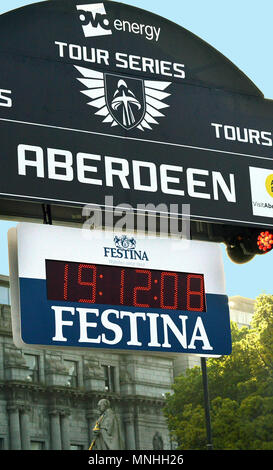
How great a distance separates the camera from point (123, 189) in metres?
11.1

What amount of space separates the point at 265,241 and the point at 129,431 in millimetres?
31644

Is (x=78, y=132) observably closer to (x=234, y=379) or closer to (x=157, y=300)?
(x=157, y=300)

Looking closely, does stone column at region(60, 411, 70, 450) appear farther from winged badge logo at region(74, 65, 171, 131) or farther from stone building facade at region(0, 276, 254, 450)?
winged badge logo at region(74, 65, 171, 131)

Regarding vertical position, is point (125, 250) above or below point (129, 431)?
below

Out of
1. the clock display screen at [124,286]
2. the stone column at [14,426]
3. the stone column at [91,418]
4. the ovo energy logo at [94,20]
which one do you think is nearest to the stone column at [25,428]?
the stone column at [14,426]

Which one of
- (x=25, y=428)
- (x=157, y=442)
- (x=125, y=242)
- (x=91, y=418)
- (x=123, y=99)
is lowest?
(x=125, y=242)

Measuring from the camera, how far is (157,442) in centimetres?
4347

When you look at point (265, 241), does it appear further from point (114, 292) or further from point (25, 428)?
point (25, 428)

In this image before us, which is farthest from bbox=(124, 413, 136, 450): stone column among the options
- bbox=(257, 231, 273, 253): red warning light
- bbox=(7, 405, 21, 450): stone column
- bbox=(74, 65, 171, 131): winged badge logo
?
bbox=(74, 65, 171, 131): winged badge logo

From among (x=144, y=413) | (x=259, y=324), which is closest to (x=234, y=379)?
(x=259, y=324)

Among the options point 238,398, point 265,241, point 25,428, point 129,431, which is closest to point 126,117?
point 265,241

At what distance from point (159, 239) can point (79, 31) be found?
2478mm

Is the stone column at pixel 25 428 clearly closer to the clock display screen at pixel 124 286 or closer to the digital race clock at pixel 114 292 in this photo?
the digital race clock at pixel 114 292

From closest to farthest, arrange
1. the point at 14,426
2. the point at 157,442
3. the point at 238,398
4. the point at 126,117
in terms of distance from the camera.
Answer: the point at 126,117 < the point at 238,398 < the point at 14,426 < the point at 157,442
